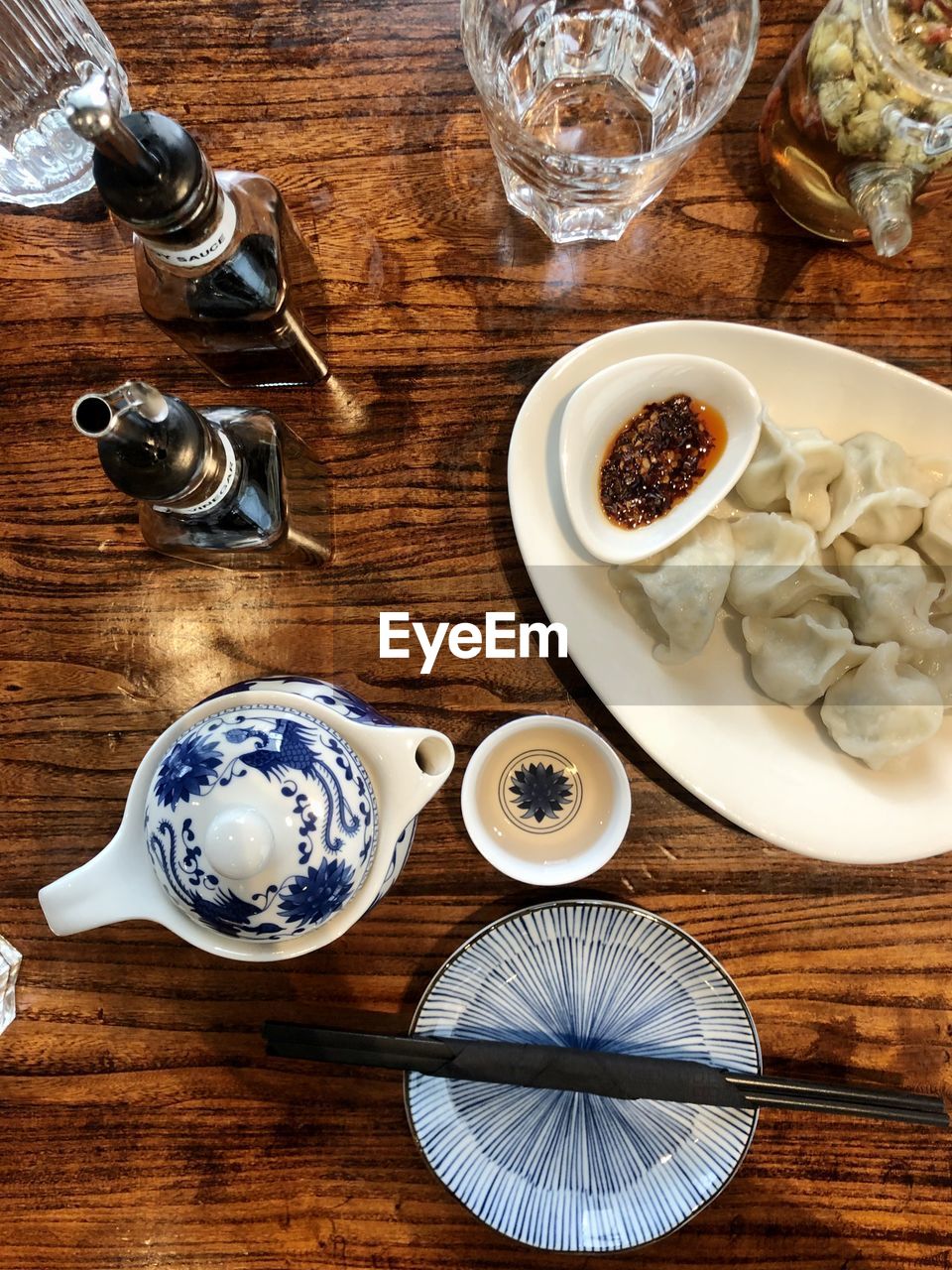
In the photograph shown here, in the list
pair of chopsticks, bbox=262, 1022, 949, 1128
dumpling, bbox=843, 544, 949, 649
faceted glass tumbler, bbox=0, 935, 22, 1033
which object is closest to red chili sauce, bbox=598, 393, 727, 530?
dumpling, bbox=843, 544, 949, 649

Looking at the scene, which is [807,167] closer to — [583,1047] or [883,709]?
[883,709]

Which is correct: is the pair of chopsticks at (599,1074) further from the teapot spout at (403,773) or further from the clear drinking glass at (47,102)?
the clear drinking glass at (47,102)

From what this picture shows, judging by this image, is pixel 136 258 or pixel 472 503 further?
pixel 472 503

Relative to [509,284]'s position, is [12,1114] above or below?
below

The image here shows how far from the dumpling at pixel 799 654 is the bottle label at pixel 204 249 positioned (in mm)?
1018

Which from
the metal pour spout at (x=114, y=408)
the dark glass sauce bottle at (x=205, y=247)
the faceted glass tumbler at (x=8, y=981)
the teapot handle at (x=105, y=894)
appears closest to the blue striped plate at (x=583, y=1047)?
the teapot handle at (x=105, y=894)

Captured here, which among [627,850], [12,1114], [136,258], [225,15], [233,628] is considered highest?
[225,15]

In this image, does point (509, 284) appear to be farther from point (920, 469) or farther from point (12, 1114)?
point (12, 1114)

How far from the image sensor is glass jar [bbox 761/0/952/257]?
1.16m

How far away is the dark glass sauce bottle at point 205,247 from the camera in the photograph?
3.14 feet

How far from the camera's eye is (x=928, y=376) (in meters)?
1.48

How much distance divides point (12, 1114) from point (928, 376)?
2.11m

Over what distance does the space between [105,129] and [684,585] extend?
3.29 feet

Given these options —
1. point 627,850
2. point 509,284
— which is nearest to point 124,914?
point 627,850
